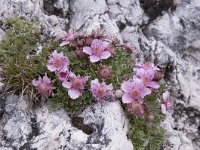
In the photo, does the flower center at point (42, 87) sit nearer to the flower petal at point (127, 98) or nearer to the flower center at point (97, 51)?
the flower center at point (97, 51)

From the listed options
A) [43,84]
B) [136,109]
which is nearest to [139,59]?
[136,109]

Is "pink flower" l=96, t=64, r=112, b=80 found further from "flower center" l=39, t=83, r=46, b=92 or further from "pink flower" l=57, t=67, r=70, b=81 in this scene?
"flower center" l=39, t=83, r=46, b=92

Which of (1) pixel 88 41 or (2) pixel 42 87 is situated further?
(1) pixel 88 41

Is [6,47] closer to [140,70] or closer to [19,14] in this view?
[19,14]

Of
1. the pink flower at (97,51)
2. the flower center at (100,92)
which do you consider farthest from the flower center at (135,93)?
the pink flower at (97,51)

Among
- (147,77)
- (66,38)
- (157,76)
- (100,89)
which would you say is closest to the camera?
(100,89)

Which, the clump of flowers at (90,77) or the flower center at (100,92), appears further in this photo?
the clump of flowers at (90,77)

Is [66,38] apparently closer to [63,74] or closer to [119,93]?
[63,74]
